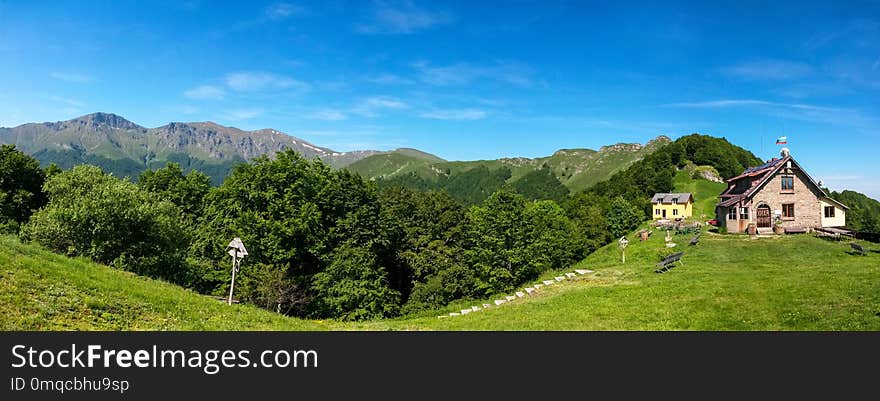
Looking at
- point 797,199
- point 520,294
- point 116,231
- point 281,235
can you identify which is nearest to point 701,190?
point 797,199

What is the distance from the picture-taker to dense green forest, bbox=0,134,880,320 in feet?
113

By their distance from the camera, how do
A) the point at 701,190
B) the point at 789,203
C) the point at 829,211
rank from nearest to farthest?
the point at 789,203
the point at 829,211
the point at 701,190

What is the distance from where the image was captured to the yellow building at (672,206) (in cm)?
11156

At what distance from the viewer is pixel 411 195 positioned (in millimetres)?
84125

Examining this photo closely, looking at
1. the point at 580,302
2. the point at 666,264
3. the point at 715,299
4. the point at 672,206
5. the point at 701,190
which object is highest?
the point at 701,190

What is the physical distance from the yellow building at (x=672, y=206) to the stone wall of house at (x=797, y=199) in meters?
62.0

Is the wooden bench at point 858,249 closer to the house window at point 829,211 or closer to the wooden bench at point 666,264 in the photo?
Answer: the wooden bench at point 666,264

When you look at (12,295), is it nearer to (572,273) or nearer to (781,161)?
(572,273)

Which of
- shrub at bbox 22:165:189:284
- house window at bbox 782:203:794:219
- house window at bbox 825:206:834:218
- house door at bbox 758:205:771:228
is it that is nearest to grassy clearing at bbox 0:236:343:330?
shrub at bbox 22:165:189:284

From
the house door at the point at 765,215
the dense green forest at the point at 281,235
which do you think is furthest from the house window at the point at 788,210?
the dense green forest at the point at 281,235

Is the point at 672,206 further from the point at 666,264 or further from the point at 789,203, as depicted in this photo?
the point at 666,264

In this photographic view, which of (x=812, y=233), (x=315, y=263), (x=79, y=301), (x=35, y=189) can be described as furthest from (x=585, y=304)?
(x=35, y=189)

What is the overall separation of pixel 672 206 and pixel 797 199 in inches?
2633

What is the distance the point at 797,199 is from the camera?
4956 centimetres
